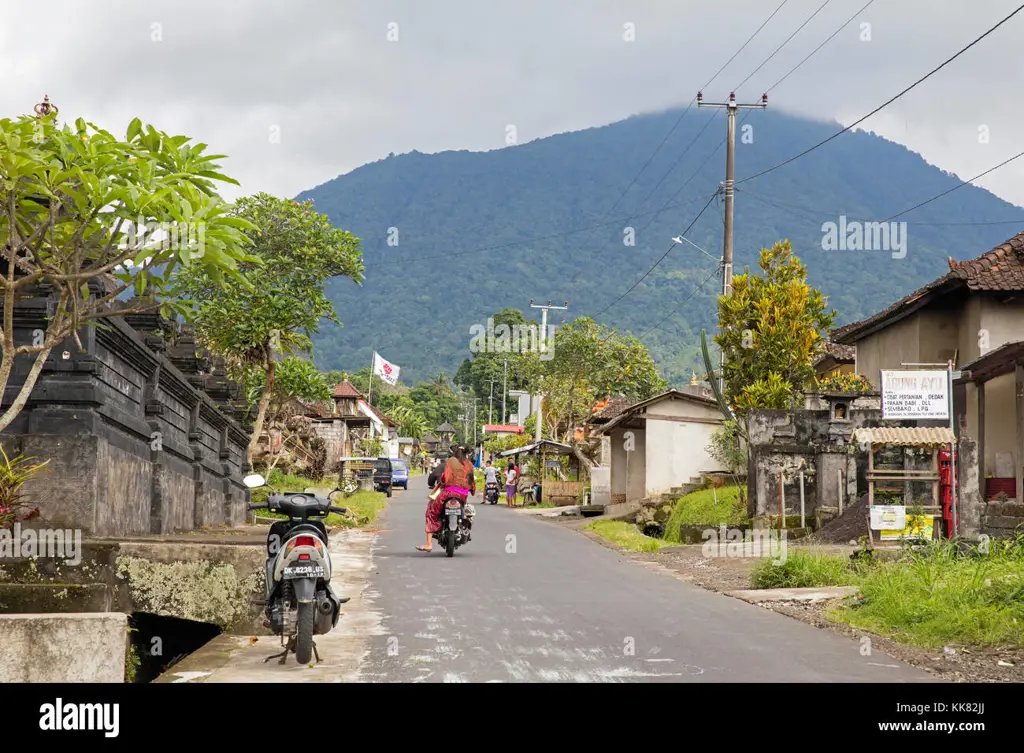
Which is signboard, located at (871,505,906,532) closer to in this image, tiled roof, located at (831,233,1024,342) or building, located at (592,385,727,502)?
tiled roof, located at (831,233,1024,342)

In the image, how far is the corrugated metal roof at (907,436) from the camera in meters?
17.4

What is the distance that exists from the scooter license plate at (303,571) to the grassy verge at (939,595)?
5.43 metres

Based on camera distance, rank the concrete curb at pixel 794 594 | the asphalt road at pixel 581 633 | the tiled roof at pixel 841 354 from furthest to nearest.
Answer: the tiled roof at pixel 841 354, the concrete curb at pixel 794 594, the asphalt road at pixel 581 633

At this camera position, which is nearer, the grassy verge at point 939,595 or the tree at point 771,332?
the grassy verge at point 939,595

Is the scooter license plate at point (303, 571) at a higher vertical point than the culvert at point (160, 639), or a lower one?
higher

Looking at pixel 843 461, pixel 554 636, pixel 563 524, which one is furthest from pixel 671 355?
pixel 554 636

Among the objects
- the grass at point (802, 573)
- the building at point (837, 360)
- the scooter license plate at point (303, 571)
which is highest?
the building at point (837, 360)

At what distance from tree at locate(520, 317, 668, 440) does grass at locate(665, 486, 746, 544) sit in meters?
31.0

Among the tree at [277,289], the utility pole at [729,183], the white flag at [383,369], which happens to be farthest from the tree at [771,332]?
the white flag at [383,369]

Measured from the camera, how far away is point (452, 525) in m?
19.8

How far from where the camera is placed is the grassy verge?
1022 cm

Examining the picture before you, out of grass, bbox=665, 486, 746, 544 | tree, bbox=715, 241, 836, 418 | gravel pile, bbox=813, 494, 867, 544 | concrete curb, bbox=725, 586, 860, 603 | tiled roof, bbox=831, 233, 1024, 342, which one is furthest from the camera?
tree, bbox=715, 241, 836, 418

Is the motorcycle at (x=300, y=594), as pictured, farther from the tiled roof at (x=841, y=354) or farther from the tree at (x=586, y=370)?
the tree at (x=586, y=370)

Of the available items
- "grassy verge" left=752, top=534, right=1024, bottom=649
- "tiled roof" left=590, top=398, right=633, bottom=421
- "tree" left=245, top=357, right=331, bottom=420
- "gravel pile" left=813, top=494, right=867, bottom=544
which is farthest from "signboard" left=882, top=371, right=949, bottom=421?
"tiled roof" left=590, top=398, right=633, bottom=421
